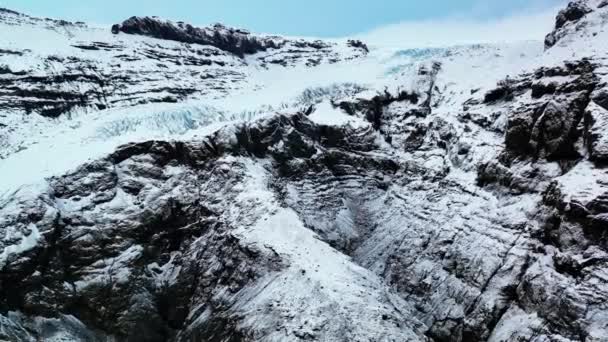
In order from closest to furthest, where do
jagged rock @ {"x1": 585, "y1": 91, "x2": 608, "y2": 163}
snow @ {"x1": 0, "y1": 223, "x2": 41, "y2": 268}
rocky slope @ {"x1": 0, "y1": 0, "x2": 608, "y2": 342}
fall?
rocky slope @ {"x1": 0, "y1": 0, "x2": 608, "y2": 342}, jagged rock @ {"x1": 585, "y1": 91, "x2": 608, "y2": 163}, snow @ {"x1": 0, "y1": 223, "x2": 41, "y2": 268}

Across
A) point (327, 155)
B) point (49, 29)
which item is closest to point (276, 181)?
point (327, 155)

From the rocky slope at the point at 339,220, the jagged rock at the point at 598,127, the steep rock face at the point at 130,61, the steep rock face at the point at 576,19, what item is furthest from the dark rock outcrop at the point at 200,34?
the jagged rock at the point at 598,127

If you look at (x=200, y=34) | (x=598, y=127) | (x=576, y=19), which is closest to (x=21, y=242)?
(x=598, y=127)

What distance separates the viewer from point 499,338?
47625 millimetres

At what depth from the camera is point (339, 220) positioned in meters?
70.1

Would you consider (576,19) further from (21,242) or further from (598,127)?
(21,242)

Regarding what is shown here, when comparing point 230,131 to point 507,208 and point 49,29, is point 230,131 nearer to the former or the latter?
point 507,208

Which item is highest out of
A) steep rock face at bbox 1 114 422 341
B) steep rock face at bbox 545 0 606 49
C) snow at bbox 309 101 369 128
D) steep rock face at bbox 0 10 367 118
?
steep rock face at bbox 545 0 606 49

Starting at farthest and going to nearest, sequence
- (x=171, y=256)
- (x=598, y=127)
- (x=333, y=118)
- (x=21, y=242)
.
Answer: (x=333, y=118), (x=171, y=256), (x=21, y=242), (x=598, y=127)

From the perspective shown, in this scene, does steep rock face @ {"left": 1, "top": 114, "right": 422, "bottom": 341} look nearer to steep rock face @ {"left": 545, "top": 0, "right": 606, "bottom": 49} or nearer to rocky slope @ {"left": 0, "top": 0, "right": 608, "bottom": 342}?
rocky slope @ {"left": 0, "top": 0, "right": 608, "bottom": 342}

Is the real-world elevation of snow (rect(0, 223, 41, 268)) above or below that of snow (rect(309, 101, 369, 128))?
below

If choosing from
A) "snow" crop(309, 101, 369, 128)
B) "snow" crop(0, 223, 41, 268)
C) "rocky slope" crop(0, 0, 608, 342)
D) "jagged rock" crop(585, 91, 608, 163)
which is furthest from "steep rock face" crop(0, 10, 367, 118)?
"jagged rock" crop(585, 91, 608, 163)

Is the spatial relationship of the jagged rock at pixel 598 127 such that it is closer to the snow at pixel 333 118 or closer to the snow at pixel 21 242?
the snow at pixel 333 118

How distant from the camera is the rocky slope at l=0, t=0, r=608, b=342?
49719mm
